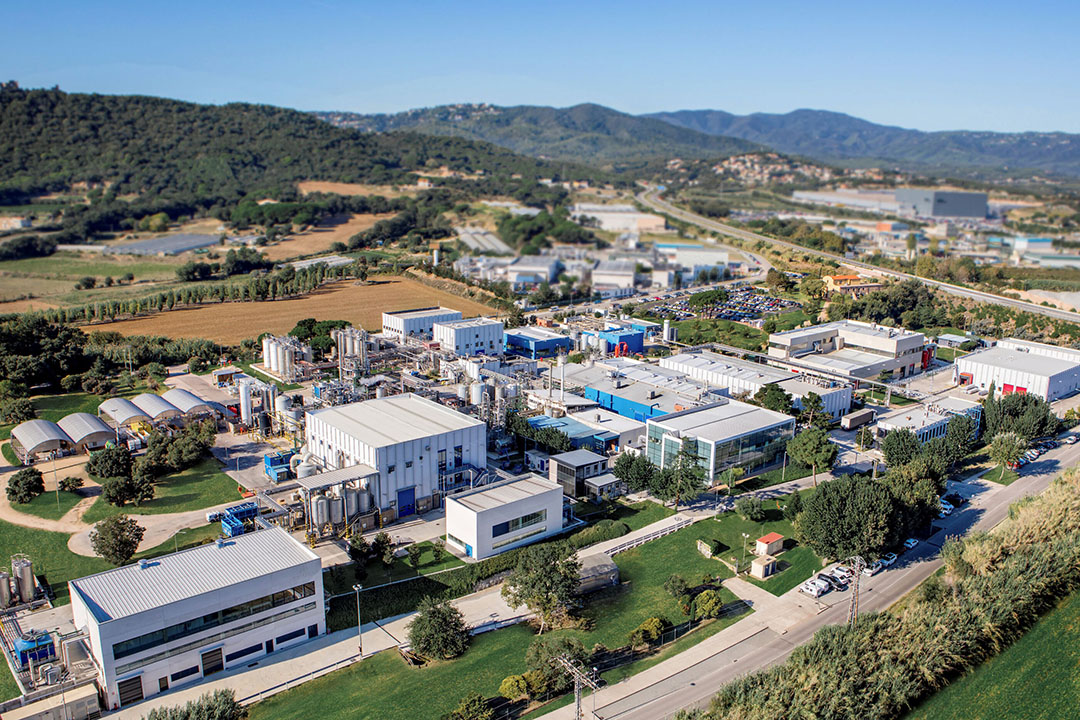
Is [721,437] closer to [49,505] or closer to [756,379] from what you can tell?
[756,379]

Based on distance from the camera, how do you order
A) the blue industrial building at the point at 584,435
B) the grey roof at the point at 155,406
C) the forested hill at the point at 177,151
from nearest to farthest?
the blue industrial building at the point at 584,435
the grey roof at the point at 155,406
the forested hill at the point at 177,151

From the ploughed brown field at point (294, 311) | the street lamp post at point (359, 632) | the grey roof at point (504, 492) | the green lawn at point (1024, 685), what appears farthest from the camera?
the ploughed brown field at point (294, 311)

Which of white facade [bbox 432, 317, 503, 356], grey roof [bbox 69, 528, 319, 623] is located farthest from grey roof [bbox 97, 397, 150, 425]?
white facade [bbox 432, 317, 503, 356]

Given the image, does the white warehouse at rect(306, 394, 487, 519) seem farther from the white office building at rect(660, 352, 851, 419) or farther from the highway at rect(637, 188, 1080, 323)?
the highway at rect(637, 188, 1080, 323)

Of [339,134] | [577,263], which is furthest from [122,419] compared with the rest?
[339,134]

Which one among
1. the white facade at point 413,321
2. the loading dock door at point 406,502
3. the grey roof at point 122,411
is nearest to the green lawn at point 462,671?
the loading dock door at point 406,502

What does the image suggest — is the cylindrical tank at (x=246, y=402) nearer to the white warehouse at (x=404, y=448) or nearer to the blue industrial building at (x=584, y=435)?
the white warehouse at (x=404, y=448)
